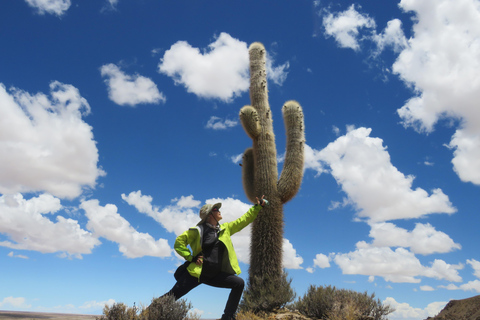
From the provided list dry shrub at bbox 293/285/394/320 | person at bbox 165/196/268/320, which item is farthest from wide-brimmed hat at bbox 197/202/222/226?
dry shrub at bbox 293/285/394/320

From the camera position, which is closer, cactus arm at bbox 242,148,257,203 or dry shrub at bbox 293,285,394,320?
dry shrub at bbox 293,285,394,320

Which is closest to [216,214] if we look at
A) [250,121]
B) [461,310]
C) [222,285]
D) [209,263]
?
[209,263]

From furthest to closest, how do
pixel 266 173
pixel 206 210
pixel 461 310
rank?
pixel 266 173, pixel 461 310, pixel 206 210

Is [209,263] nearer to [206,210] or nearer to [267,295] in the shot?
[206,210]

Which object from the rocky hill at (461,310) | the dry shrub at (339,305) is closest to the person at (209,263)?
the dry shrub at (339,305)

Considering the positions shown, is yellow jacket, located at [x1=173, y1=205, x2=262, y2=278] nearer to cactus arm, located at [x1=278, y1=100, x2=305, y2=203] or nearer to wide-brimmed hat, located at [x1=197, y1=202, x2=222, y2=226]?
wide-brimmed hat, located at [x1=197, y1=202, x2=222, y2=226]

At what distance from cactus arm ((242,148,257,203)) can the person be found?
500 cm

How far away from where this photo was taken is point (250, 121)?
35.6ft

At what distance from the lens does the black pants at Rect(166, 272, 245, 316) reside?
240 inches

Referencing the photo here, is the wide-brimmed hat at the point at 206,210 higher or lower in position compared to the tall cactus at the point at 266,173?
lower

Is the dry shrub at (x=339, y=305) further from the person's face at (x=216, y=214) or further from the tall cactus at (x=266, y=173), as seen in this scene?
the person's face at (x=216, y=214)

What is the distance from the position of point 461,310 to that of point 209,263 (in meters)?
6.80

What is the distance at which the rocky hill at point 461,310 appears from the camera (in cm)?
861

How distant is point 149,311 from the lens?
6004mm
